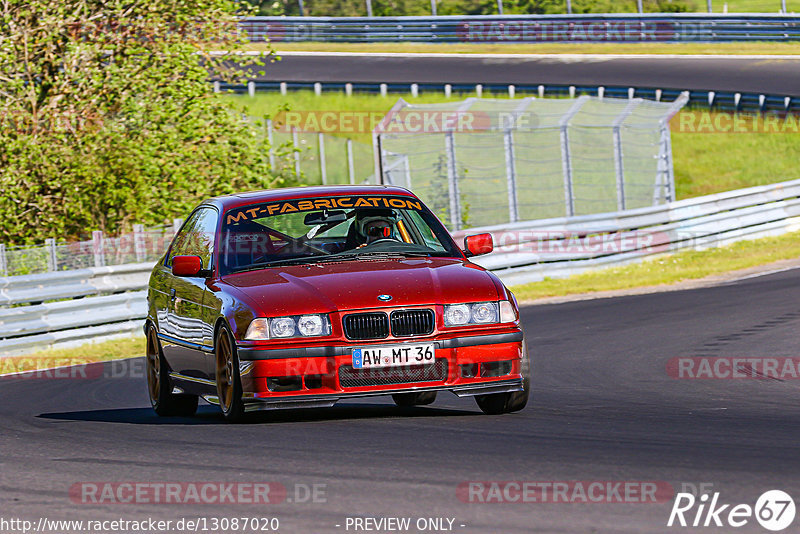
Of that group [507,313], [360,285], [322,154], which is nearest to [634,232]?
[322,154]

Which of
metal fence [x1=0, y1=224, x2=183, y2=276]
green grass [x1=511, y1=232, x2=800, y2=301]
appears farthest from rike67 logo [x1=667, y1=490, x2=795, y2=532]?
green grass [x1=511, y1=232, x2=800, y2=301]

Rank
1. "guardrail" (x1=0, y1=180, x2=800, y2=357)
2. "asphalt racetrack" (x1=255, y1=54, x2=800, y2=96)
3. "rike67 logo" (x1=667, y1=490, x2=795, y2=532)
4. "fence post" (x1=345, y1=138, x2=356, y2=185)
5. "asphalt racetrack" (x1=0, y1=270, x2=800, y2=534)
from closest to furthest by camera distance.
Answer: "rike67 logo" (x1=667, y1=490, x2=795, y2=532), "asphalt racetrack" (x1=0, y1=270, x2=800, y2=534), "guardrail" (x1=0, y1=180, x2=800, y2=357), "fence post" (x1=345, y1=138, x2=356, y2=185), "asphalt racetrack" (x1=255, y1=54, x2=800, y2=96)

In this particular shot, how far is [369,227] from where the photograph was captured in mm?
9609

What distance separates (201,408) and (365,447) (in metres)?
3.75

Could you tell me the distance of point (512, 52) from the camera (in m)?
49.4

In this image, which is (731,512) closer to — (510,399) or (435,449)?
(435,449)

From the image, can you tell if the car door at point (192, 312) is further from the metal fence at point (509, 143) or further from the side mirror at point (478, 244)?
the metal fence at point (509, 143)

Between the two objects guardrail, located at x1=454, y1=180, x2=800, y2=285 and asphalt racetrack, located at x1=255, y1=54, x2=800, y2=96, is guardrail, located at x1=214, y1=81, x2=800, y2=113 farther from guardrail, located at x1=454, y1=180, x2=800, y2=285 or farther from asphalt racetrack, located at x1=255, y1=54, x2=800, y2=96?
guardrail, located at x1=454, y1=180, x2=800, y2=285

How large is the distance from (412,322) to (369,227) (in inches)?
57.8

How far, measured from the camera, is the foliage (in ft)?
73.0

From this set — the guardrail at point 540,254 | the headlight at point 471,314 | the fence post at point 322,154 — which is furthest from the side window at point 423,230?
the fence post at point 322,154

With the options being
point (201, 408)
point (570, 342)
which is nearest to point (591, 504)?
point (201, 408)

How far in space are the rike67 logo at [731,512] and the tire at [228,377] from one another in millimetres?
3402

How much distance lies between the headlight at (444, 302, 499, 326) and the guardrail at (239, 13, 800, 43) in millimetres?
39030
